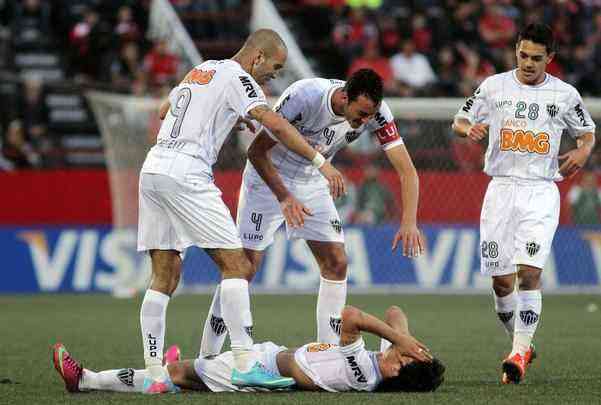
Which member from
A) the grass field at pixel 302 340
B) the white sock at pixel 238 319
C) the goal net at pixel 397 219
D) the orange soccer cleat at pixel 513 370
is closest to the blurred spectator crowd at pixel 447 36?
the goal net at pixel 397 219

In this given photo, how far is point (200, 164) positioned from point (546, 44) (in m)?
2.64

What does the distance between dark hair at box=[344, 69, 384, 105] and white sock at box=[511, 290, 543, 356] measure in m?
1.85

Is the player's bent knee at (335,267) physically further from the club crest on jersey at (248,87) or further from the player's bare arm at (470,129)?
the club crest on jersey at (248,87)

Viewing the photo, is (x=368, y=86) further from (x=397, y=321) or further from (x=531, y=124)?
(x=531, y=124)

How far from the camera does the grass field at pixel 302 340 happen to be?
24.4 ft

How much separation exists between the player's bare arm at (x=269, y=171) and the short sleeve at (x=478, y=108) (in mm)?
1488

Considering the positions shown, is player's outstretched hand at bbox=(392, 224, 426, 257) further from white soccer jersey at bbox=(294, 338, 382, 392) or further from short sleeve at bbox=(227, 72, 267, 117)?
short sleeve at bbox=(227, 72, 267, 117)

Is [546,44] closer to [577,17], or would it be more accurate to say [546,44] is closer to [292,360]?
[292,360]

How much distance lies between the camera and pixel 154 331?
301 inches

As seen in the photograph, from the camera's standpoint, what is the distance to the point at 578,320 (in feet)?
45.5

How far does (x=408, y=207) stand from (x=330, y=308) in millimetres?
1274

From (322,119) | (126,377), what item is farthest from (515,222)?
(126,377)

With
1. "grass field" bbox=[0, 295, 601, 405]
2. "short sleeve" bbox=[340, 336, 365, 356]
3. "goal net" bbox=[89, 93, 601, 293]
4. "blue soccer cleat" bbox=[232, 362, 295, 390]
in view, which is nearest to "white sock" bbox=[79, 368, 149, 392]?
"grass field" bbox=[0, 295, 601, 405]

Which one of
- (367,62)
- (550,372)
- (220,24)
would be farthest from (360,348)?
(220,24)
